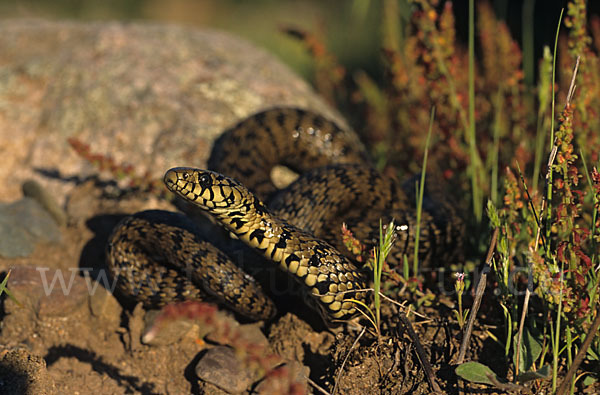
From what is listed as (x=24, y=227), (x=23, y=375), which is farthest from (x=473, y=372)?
(x=24, y=227)

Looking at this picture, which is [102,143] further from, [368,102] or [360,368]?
[360,368]

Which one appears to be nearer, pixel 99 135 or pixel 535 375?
pixel 535 375

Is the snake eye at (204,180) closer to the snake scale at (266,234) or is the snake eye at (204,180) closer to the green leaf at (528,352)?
the snake scale at (266,234)

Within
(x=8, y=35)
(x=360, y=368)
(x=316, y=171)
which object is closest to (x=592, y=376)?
(x=360, y=368)

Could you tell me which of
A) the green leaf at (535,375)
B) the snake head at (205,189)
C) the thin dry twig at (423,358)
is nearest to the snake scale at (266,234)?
the snake head at (205,189)

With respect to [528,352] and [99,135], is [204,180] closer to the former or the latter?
[528,352]

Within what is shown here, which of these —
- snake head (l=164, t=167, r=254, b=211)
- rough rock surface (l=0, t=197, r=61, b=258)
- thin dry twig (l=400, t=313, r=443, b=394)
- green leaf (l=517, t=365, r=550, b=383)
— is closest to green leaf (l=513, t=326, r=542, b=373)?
green leaf (l=517, t=365, r=550, b=383)

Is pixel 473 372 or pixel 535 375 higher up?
pixel 535 375
